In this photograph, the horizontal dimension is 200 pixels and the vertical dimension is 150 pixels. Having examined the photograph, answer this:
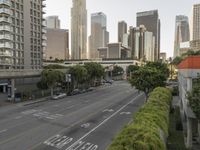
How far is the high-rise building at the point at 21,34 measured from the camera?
287 ft

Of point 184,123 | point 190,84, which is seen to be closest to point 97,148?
point 190,84

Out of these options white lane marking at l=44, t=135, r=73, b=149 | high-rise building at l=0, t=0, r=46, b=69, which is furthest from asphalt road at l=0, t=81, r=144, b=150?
high-rise building at l=0, t=0, r=46, b=69

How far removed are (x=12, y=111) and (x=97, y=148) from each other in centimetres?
2639

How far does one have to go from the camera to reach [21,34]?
95.6m

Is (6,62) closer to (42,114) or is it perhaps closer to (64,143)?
(42,114)

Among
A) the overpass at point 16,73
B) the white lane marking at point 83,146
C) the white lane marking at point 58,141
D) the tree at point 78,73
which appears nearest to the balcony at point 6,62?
the overpass at point 16,73

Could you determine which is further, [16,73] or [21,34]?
[21,34]

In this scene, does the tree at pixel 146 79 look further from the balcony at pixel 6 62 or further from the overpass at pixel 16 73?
the balcony at pixel 6 62

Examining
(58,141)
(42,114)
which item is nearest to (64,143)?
(58,141)

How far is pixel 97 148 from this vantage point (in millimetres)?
26031

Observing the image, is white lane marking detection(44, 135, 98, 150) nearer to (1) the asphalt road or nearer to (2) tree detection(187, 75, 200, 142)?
(1) the asphalt road

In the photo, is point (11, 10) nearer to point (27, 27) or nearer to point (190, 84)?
point (27, 27)

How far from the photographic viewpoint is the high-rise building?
87.6 metres

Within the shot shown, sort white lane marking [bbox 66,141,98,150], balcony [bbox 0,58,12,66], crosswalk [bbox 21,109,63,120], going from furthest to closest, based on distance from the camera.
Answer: balcony [bbox 0,58,12,66] < crosswalk [bbox 21,109,63,120] < white lane marking [bbox 66,141,98,150]
